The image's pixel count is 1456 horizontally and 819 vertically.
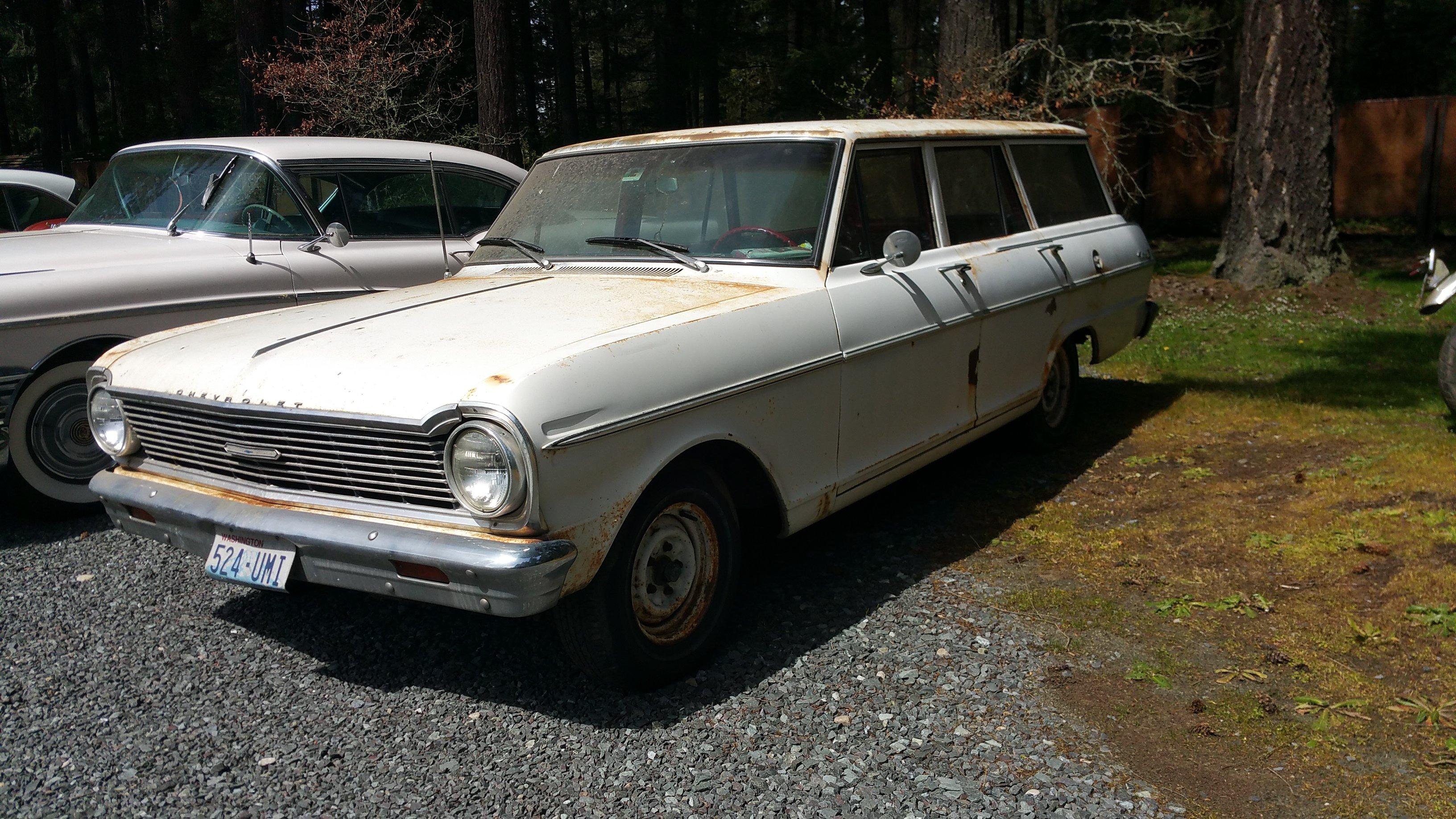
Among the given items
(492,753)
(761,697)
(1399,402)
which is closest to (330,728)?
(492,753)

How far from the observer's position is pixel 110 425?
4.03m

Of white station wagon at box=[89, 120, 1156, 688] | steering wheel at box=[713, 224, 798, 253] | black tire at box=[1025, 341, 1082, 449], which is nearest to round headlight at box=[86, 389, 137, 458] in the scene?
white station wagon at box=[89, 120, 1156, 688]

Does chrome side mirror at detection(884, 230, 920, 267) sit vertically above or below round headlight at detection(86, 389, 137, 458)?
above

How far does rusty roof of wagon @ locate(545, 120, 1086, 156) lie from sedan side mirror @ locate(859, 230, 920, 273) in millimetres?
464

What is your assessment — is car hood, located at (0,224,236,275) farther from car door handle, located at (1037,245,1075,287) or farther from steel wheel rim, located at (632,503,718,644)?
car door handle, located at (1037,245,1075,287)

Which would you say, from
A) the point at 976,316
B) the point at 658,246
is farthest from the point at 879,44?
the point at 658,246

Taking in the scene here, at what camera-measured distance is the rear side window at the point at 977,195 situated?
5184mm

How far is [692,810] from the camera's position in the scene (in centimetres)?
299

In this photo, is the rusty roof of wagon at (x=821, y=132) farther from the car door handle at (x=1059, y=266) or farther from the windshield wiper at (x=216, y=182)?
the windshield wiper at (x=216, y=182)

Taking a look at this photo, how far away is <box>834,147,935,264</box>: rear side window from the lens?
14.7 feet

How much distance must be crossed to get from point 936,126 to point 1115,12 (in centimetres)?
2278

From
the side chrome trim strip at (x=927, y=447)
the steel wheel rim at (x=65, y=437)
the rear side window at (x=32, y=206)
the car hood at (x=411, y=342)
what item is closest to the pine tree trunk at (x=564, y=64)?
the rear side window at (x=32, y=206)

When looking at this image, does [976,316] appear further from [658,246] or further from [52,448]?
[52,448]

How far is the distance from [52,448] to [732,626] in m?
3.69
